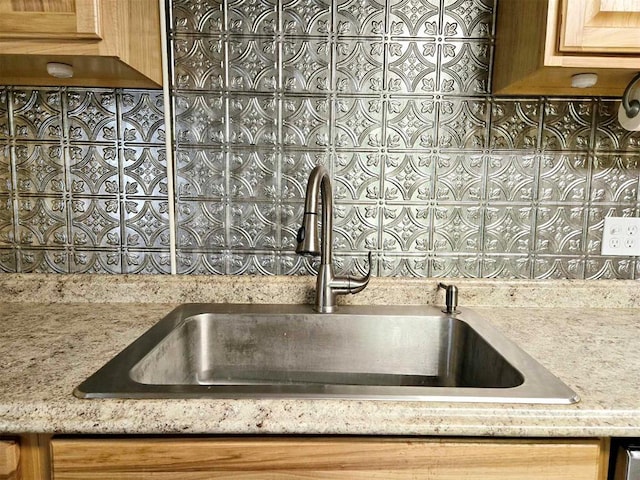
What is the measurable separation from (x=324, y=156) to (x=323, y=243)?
0.25 metres

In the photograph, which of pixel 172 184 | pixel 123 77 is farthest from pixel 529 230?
pixel 123 77

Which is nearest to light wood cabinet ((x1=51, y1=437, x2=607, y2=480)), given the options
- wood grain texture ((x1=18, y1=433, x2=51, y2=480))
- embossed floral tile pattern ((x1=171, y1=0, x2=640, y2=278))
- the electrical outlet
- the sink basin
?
wood grain texture ((x1=18, y1=433, x2=51, y2=480))

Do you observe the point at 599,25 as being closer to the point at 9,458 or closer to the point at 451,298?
the point at 451,298

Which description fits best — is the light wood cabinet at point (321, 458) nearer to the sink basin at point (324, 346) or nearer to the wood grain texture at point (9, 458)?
the wood grain texture at point (9, 458)

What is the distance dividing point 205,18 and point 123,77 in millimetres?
261

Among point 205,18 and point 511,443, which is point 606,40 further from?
point 205,18

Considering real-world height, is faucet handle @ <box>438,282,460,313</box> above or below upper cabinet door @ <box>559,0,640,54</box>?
below

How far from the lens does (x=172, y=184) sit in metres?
1.17

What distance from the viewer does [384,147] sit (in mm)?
1168

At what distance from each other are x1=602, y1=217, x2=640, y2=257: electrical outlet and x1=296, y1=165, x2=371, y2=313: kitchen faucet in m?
0.66

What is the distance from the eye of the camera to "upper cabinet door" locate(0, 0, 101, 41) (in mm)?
793

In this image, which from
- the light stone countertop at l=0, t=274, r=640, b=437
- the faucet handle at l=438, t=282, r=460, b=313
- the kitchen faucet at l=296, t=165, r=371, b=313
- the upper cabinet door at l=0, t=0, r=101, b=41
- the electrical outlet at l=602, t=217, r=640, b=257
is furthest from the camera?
the electrical outlet at l=602, t=217, r=640, b=257

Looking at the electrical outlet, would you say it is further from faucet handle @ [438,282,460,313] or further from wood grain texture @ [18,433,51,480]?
wood grain texture @ [18,433,51,480]

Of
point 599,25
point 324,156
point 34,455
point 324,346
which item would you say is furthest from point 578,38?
point 34,455
